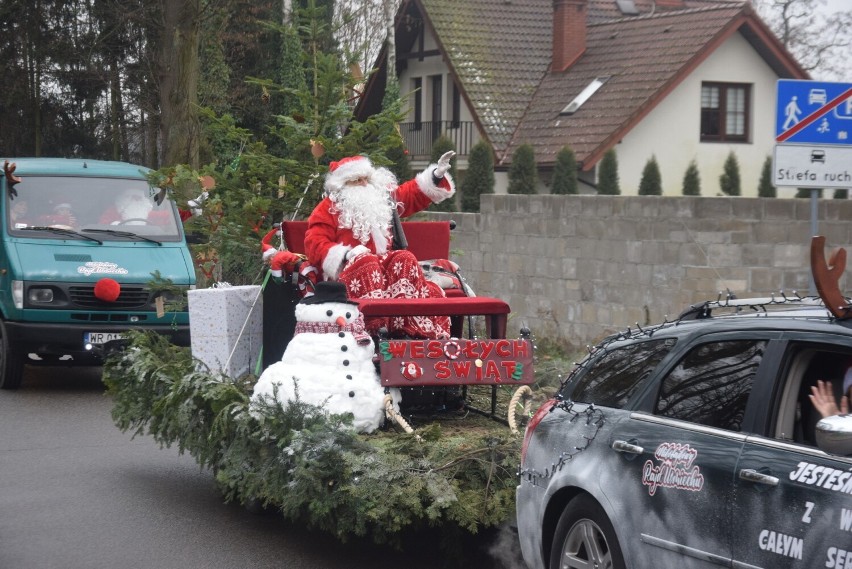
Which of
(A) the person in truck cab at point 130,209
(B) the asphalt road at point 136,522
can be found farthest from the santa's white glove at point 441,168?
(A) the person in truck cab at point 130,209

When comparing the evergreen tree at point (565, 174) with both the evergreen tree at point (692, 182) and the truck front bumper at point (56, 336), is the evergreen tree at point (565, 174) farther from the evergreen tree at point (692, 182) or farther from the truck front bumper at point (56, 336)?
the truck front bumper at point (56, 336)

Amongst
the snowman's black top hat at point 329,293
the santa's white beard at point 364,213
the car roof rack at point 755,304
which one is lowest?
the snowman's black top hat at point 329,293

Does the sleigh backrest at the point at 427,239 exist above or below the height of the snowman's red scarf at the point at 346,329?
above

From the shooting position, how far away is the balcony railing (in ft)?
110

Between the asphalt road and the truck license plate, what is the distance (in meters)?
1.60

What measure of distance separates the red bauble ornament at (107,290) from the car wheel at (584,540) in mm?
7996

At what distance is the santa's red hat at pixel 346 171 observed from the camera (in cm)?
859

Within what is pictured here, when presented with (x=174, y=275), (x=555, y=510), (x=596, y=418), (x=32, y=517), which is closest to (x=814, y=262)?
(x=596, y=418)

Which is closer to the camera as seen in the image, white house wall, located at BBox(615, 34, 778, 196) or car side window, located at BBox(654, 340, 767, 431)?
car side window, located at BBox(654, 340, 767, 431)

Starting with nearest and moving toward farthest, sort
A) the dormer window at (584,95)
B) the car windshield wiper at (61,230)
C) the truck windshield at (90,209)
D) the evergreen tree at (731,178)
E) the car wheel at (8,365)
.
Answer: the car wheel at (8,365), the car windshield wiper at (61,230), the truck windshield at (90,209), the evergreen tree at (731,178), the dormer window at (584,95)

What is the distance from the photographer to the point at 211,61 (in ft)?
102

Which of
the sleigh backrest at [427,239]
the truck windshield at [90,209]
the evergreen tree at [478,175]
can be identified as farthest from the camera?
the evergreen tree at [478,175]

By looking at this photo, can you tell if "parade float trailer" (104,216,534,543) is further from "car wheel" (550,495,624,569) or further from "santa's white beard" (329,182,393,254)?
"car wheel" (550,495,624,569)

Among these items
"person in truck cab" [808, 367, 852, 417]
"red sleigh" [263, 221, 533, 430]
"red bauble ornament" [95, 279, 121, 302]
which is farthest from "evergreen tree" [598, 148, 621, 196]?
"person in truck cab" [808, 367, 852, 417]
